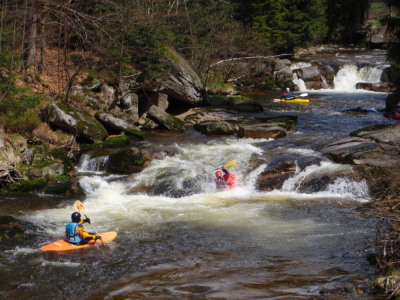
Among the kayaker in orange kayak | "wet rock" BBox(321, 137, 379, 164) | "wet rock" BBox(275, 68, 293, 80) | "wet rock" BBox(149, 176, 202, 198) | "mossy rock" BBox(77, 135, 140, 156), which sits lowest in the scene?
"wet rock" BBox(149, 176, 202, 198)

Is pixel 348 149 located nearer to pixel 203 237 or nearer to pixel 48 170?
pixel 203 237

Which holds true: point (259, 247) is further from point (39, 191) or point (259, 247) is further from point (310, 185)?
point (39, 191)

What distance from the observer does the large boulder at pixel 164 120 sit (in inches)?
696

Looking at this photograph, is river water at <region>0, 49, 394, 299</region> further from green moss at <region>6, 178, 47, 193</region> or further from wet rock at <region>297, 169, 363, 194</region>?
green moss at <region>6, 178, 47, 193</region>

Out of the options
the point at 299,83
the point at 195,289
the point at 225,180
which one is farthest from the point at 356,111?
the point at 195,289

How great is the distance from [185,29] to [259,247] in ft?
58.5

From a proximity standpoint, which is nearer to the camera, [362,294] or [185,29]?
[362,294]

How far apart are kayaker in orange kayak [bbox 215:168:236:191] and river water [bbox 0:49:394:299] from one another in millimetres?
185

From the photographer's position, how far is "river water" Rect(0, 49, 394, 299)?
650cm

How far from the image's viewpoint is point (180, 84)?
19.8 metres

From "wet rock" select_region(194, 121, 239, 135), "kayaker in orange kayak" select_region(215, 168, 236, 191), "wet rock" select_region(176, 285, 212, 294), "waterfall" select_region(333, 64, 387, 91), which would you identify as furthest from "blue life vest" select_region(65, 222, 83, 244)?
"waterfall" select_region(333, 64, 387, 91)

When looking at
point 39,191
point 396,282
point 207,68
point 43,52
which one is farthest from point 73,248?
point 207,68

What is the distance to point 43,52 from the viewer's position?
1792 centimetres

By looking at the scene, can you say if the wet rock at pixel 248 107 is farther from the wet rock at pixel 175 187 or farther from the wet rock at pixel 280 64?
the wet rock at pixel 280 64
